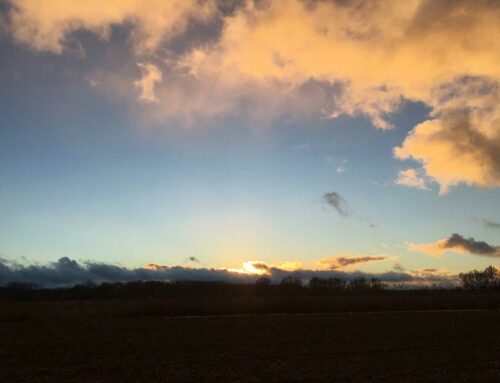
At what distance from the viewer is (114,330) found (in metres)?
34.1

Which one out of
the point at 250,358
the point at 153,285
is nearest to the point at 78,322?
the point at 250,358

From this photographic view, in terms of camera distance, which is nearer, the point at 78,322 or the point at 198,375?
the point at 198,375

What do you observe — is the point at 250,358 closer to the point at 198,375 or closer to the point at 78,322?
the point at 198,375

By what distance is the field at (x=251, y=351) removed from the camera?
747 inches

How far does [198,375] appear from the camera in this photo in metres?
18.9

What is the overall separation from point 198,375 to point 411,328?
20795 millimetres

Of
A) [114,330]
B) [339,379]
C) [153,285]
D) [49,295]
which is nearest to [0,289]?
[49,295]

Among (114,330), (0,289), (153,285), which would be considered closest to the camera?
(114,330)

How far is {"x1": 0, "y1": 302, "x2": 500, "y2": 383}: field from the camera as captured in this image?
1897 centimetres

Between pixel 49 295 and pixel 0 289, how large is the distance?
11.3 metres

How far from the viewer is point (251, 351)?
24531mm

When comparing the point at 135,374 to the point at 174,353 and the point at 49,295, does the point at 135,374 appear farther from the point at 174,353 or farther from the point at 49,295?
the point at 49,295

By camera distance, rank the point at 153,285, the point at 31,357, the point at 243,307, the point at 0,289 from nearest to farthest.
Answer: the point at 31,357 → the point at 243,307 → the point at 0,289 → the point at 153,285

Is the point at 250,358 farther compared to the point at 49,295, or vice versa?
the point at 49,295
